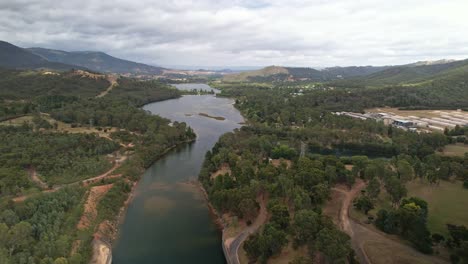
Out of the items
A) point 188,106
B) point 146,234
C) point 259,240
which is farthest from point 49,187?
point 188,106

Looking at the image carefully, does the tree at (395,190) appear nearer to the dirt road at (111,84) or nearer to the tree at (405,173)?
the tree at (405,173)

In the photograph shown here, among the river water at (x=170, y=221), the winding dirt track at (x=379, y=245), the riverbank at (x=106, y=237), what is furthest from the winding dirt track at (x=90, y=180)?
the winding dirt track at (x=379, y=245)

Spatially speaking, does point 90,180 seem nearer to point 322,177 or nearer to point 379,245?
point 322,177

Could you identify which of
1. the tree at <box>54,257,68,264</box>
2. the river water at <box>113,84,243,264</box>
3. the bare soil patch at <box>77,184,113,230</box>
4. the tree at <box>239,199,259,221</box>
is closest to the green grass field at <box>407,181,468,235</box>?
the tree at <box>239,199,259,221</box>

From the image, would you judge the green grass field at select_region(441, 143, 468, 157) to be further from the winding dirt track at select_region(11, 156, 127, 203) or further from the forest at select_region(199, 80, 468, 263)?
the winding dirt track at select_region(11, 156, 127, 203)

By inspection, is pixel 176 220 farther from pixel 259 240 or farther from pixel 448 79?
pixel 448 79

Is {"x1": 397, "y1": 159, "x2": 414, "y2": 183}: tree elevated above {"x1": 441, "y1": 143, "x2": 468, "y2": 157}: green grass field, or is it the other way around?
{"x1": 397, "y1": 159, "x2": 414, "y2": 183}: tree

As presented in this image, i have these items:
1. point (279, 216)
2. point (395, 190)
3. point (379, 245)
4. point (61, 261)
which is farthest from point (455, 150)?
point (61, 261)

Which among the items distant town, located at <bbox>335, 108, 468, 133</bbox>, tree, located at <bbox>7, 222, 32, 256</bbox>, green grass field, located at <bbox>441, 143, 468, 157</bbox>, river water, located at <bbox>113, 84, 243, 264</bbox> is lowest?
river water, located at <bbox>113, 84, 243, 264</bbox>
